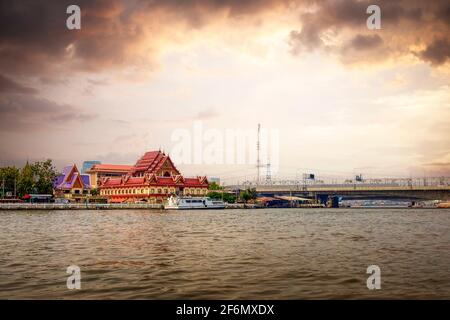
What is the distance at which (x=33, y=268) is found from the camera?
70.7ft

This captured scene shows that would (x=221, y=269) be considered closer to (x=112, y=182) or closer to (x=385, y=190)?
(x=385, y=190)

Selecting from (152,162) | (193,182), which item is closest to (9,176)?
(152,162)

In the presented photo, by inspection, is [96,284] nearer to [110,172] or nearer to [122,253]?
[122,253]

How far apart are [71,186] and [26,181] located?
37615mm

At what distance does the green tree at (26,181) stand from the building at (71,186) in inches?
1244

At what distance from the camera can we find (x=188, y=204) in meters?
126

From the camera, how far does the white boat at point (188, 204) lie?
123m

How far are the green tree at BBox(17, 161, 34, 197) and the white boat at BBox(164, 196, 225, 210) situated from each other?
125 ft

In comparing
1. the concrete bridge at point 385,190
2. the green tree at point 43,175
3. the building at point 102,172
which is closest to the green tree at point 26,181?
the green tree at point 43,175

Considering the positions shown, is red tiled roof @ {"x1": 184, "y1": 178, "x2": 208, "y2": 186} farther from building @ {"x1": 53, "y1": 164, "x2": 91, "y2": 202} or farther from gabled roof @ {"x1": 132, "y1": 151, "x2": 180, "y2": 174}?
building @ {"x1": 53, "y1": 164, "x2": 91, "y2": 202}

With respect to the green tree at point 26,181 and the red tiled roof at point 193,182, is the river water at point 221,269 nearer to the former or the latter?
the green tree at point 26,181
